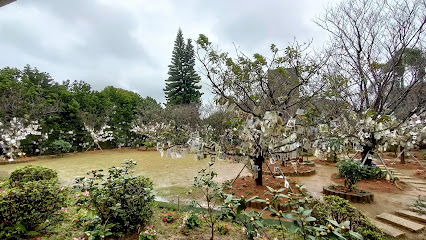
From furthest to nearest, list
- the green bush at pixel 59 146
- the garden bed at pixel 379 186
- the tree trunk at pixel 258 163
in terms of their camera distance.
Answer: the green bush at pixel 59 146, the garden bed at pixel 379 186, the tree trunk at pixel 258 163

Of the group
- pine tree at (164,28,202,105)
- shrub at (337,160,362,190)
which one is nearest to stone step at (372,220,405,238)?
shrub at (337,160,362,190)

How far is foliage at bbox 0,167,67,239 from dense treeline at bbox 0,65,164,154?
806 cm

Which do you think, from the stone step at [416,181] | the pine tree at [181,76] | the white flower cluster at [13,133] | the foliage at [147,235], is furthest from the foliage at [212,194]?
the pine tree at [181,76]

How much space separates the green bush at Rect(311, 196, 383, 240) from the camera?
2.10 m

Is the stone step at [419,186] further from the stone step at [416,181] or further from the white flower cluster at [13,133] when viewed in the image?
the white flower cluster at [13,133]

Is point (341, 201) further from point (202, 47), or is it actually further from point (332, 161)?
point (332, 161)

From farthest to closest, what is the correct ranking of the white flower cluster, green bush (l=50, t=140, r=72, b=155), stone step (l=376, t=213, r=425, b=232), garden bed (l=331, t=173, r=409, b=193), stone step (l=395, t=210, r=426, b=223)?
1. green bush (l=50, t=140, r=72, b=155)
2. the white flower cluster
3. garden bed (l=331, t=173, r=409, b=193)
4. stone step (l=395, t=210, r=426, b=223)
5. stone step (l=376, t=213, r=425, b=232)

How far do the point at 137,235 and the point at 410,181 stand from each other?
7.34 metres

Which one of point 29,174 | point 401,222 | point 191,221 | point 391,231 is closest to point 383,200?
point 401,222

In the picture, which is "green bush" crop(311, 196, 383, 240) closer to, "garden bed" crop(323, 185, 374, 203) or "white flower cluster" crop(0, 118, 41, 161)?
"garden bed" crop(323, 185, 374, 203)

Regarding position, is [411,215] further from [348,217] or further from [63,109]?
[63,109]

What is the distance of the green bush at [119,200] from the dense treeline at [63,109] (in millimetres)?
8530

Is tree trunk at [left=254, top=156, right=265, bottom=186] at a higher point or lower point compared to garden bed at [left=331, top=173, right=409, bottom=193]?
higher

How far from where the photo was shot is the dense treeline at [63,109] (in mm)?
9727
